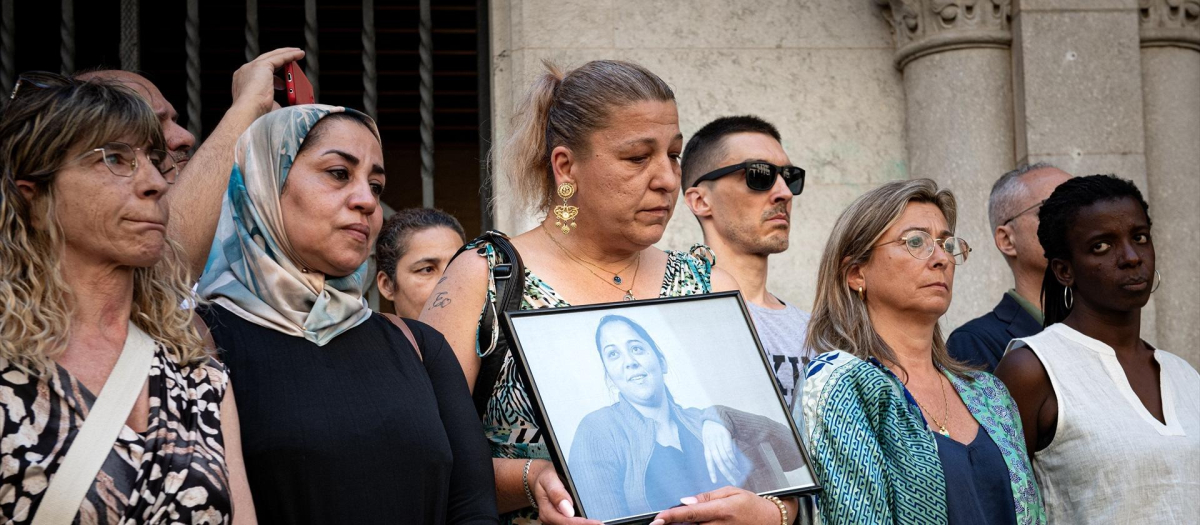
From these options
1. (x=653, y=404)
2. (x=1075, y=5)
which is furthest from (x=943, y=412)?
(x=1075, y=5)

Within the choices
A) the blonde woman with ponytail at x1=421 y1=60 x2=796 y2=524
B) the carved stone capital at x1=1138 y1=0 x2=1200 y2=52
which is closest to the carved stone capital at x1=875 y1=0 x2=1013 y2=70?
the carved stone capital at x1=1138 y1=0 x2=1200 y2=52

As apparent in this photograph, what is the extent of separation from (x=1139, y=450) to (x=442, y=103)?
15.9ft

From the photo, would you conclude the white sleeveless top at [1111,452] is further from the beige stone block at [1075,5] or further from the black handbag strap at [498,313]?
the beige stone block at [1075,5]

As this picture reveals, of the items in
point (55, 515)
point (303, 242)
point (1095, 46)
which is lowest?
point (55, 515)

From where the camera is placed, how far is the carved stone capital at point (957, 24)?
5.79 m

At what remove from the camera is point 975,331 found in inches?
179

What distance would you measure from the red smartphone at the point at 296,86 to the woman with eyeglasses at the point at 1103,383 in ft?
7.26

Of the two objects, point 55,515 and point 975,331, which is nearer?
point 55,515

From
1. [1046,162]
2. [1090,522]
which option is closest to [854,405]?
[1090,522]

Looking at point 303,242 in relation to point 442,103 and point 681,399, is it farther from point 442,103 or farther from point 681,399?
point 442,103

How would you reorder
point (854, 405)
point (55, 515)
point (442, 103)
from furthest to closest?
point (442, 103) → point (854, 405) → point (55, 515)

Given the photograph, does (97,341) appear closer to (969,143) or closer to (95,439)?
(95,439)

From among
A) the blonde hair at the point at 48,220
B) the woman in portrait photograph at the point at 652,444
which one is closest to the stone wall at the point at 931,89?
the woman in portrait photograph at the point at 652,444

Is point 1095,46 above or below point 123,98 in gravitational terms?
above
